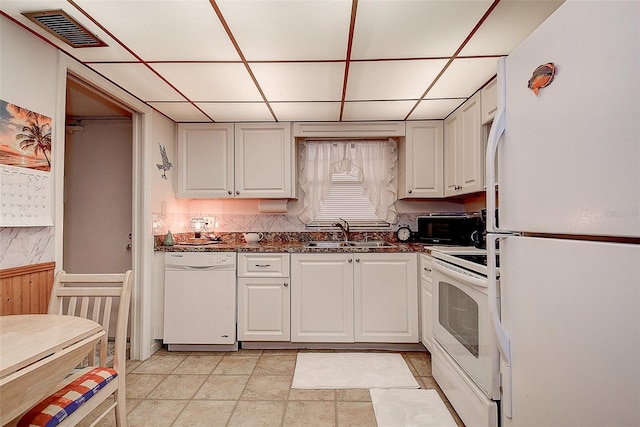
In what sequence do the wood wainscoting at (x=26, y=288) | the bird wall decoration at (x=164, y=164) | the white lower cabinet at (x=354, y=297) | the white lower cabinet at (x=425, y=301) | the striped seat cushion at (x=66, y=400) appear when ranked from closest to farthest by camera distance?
1. the striped seat cushion at (x=66, y=400)
2. the wood wainscoting at (x=26, y=288)
3. the white lower cabinet at (x=425, y=301)
4. the white lower cabinet at (x=354, y=297)
5. the bird wall decoration at (x=164, y=164)

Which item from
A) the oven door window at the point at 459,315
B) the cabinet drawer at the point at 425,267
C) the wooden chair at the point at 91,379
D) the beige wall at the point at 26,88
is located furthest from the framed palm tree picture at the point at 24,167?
the cabinet drawer at the point at 425,267

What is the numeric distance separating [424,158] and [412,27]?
5.54ft

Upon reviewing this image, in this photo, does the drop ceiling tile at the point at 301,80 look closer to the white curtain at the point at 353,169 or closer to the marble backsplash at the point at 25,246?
the white curtain at the point at 353,169

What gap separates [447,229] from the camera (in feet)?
10.1

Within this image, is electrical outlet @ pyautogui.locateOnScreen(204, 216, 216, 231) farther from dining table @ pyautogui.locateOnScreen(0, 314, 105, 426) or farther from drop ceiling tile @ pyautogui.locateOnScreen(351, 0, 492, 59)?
drop ceiling tile @ pyautogui.locateOnScreen(351, 0, 492, 59)

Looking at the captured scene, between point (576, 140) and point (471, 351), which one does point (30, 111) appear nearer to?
point (576, 140)

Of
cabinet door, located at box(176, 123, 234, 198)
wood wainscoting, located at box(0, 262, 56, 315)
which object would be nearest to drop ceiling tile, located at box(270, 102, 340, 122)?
cabinet door, located at box(176, 123, 234, 198)

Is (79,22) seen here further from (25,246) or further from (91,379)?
(91,379)

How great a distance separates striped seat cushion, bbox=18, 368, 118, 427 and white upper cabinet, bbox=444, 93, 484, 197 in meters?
2.58

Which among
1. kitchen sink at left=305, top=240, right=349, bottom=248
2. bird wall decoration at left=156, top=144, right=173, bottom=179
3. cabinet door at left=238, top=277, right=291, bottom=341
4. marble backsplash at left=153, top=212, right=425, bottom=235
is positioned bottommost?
cabinet door at left=238, top=277, right=291, bottom=341

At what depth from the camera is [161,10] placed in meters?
1.56

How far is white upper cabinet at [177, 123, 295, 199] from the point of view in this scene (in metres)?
3.29

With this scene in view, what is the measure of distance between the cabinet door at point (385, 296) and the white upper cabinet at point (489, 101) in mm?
1228

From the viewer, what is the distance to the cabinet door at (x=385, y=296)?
2.88m
